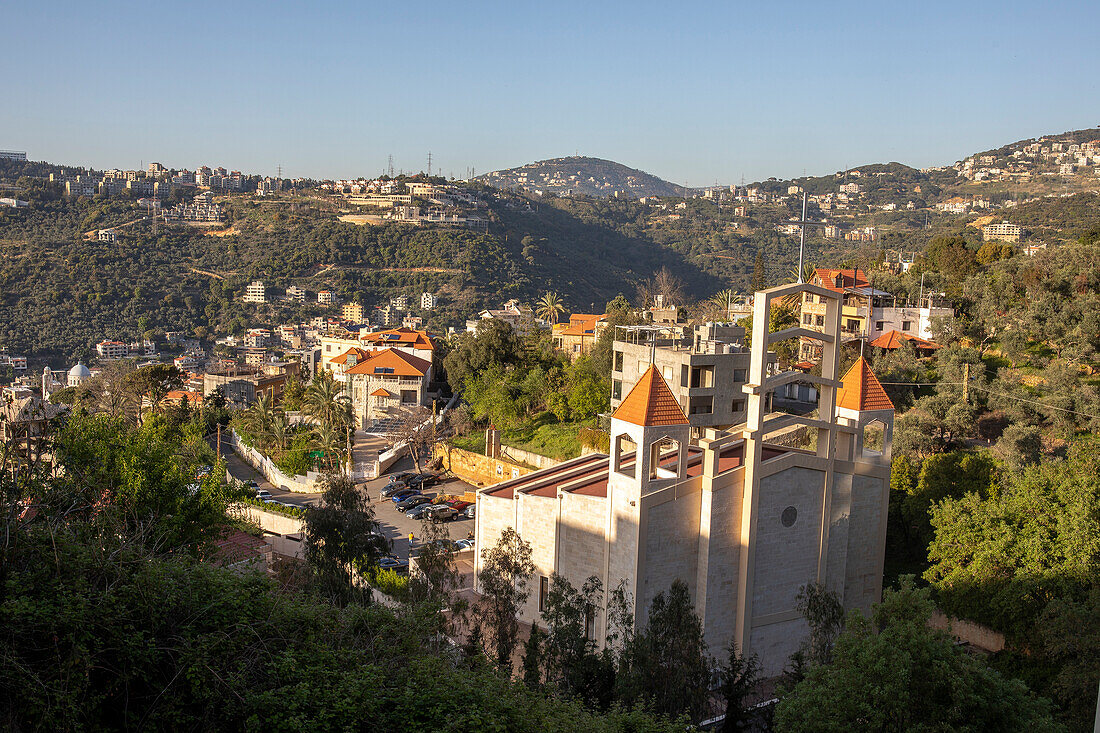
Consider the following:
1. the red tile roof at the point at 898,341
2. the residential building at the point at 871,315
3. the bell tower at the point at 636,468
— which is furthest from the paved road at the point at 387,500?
the red tile roof at the point at 898,341

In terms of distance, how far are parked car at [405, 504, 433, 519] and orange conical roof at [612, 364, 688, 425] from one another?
62.0 feet

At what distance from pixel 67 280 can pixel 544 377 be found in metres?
97.8

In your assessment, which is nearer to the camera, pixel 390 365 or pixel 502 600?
pixel 502 600

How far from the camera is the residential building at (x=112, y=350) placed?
9969 cm

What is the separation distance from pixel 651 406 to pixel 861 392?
231 inches

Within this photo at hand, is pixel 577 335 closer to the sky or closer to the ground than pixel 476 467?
closer to the sky

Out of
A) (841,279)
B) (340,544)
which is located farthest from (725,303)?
(340,544)

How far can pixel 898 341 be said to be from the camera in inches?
1741

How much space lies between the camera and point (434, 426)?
153 feet

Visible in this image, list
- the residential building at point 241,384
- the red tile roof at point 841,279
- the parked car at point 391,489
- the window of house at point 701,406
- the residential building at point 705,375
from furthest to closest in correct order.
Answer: the residential building at point 241,384
the red tile roof at point 841,279
the parked car at point 391,489
the window of house at point 701,406
the residential building at point 705,375

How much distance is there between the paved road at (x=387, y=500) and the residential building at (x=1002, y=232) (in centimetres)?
8034

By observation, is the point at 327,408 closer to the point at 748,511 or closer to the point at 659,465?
the point at 659,465

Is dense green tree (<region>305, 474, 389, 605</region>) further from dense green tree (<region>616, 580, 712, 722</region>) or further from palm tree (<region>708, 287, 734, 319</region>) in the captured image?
palm tree (<region>708, 287, 734, 319</region>)

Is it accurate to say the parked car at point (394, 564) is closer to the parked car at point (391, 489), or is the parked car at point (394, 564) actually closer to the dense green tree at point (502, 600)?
the parked car at point (391, 489)
